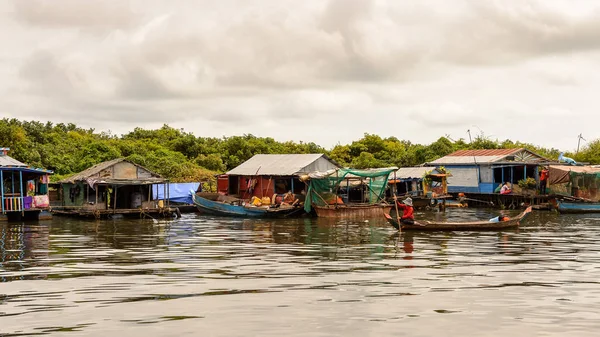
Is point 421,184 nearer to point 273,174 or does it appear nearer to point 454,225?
point 273,174

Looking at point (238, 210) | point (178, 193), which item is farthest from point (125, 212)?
point (178, 193)

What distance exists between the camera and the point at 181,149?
58719 mm

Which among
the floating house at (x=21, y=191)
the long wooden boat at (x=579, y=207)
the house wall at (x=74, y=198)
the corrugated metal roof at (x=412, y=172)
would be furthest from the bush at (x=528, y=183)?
the floating house at (x=21, y=191)

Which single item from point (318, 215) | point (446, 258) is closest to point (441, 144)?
point (318, 215)

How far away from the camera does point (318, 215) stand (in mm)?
33156

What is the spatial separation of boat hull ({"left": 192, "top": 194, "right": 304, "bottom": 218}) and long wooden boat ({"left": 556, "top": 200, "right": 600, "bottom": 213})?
12.9 m

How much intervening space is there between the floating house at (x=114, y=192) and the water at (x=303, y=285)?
9674 millimetres

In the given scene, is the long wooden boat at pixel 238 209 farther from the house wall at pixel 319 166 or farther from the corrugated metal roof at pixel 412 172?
the corrugated metal roof at pixel 412 172

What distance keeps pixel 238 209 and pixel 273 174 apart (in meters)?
3.30

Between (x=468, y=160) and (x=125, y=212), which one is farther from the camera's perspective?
(x=468, y=160)

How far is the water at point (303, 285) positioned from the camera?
10227mm

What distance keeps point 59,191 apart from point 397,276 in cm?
3024

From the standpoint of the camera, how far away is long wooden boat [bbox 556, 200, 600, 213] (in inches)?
1436

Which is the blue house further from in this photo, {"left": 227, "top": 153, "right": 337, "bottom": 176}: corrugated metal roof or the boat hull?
the boat hull
